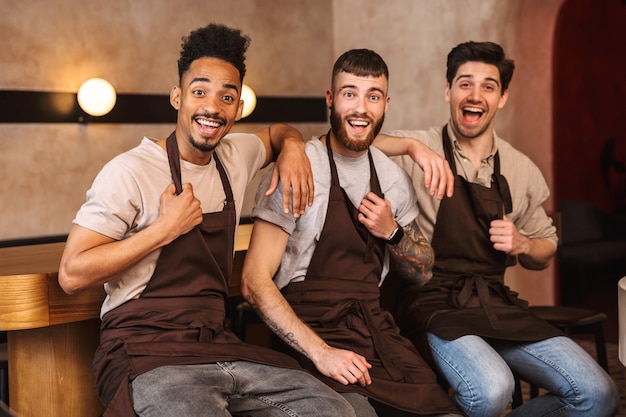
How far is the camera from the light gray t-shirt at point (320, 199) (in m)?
2.72

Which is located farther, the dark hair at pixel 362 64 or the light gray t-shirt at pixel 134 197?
the dark hair at pixel 362 64

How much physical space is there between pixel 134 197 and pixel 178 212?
0.43 feet

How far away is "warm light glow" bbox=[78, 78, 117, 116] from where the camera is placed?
16.6 feet

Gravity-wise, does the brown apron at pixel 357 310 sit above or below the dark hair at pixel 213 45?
below

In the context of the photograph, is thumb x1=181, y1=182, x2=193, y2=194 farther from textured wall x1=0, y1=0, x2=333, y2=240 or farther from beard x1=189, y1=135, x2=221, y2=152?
textured wall x1=0, y1=0, x2=333, y2=240

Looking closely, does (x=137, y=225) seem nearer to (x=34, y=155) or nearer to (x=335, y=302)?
(x=335, y=302)

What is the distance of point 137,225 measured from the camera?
2.38 meters

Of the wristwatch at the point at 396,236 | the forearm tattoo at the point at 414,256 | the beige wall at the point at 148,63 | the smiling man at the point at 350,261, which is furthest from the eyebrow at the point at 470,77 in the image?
the beige wall at the point at 148,63

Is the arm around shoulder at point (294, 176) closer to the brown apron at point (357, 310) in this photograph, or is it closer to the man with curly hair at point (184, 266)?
the man with curly hair at point (184, 266)

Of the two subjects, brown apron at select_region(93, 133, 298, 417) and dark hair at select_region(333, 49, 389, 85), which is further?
dark hair at select_region(333, 49, 389, 85)

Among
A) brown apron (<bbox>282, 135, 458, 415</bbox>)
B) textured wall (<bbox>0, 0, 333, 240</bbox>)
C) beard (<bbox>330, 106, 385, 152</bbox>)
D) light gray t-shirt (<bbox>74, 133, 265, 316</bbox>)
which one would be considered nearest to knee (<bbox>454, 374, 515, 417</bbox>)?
brown apron (<bbox>282, 135, 458, 415</bbox>)

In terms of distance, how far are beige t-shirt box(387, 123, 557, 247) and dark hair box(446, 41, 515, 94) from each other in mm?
256

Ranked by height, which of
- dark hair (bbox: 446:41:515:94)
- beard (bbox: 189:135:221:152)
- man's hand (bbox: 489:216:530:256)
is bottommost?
man's hand (bbox: 489:216:530:256)

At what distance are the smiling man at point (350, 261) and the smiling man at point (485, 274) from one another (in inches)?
6.8
